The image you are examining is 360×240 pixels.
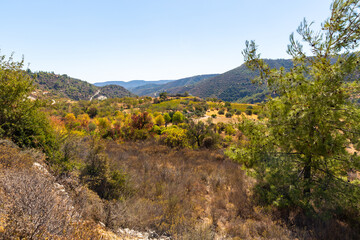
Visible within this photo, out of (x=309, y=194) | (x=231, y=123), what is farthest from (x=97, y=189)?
(x=309, y=194)

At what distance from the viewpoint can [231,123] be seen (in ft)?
18.1

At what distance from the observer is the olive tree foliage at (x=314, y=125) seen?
12.1 ft

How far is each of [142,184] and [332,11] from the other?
694 cm

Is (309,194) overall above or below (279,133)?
below

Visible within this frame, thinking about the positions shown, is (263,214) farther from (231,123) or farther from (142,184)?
(142,184)

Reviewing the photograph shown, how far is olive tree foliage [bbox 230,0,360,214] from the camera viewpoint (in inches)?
146

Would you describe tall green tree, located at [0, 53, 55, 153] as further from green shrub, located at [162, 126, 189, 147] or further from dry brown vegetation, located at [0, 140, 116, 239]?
green shrub, located at [162, 126, 189, 147]

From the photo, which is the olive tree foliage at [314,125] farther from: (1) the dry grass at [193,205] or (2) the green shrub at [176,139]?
(2) the green shrub at [176,139]

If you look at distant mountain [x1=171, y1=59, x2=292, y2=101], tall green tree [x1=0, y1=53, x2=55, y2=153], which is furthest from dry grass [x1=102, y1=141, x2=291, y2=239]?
distant mountain [x1=171, y1=59, x2=292, y2=101]

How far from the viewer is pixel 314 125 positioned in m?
4.04

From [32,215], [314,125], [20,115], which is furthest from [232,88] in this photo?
[32,215]

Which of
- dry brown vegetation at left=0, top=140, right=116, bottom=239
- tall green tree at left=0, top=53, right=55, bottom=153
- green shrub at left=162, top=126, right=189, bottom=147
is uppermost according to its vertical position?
tall green tree at left=0, top=53, right=55, bottom=153

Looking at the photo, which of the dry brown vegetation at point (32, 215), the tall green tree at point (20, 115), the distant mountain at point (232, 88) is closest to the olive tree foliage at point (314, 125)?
the dry brown vegetation at point (32, 215)

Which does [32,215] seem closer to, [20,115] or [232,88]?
[20,115]
